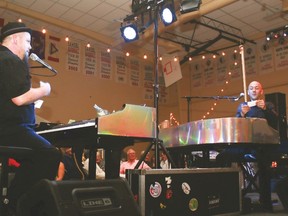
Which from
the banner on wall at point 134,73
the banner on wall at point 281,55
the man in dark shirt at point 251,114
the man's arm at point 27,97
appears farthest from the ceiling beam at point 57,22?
the man's arm at point 27,97

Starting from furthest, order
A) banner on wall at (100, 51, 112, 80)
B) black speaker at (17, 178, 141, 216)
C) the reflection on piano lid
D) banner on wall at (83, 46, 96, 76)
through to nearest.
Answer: banner on wall at (100, 51, 112, 80)
banner on wall at (83, 46, 96, 76)
the reflection on piano lid
black speaker at (17, 178, 141, 216)

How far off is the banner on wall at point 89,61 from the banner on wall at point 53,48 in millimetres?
832

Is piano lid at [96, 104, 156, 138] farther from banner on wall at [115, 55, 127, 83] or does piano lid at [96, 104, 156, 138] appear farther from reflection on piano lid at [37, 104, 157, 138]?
banner on wall at [115, 55, 127, 83]

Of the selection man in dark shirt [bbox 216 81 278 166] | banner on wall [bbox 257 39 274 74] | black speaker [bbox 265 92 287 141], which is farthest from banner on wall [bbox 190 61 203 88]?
man in dark shirt [bbox 216 81 278 166]

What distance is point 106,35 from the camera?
8633 millimetres

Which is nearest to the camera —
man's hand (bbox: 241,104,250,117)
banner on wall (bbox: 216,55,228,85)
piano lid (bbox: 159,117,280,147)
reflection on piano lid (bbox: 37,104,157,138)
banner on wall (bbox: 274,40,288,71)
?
reflection on piano lid (bbox: 37,104,157,138)

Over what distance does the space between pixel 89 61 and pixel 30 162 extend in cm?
730

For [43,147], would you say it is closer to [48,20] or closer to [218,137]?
[218,137]

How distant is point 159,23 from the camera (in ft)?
23.4

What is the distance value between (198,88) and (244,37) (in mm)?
2131

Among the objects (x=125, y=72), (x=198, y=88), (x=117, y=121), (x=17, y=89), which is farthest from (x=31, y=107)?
(x=198, y=88)

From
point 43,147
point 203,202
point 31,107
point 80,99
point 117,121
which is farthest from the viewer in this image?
point 80,99

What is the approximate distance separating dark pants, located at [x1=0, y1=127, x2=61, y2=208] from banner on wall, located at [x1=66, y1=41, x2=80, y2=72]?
6767 millimetres

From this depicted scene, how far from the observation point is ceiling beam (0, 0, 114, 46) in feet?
22.6
